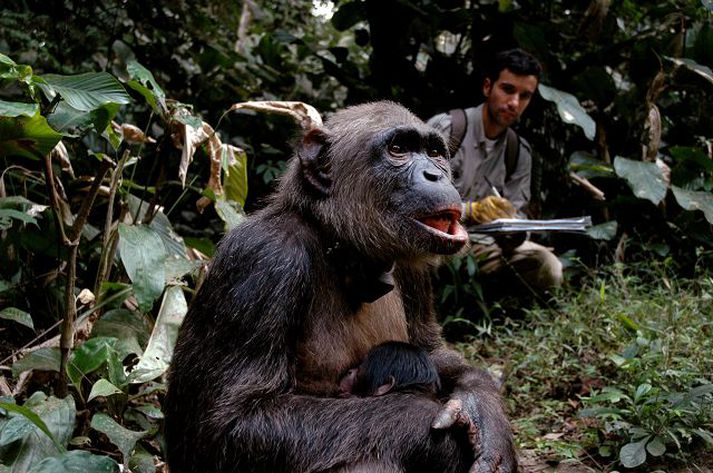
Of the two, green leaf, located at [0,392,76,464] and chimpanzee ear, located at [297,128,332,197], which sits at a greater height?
chimpanzee ear, located at [297,128,332,197]

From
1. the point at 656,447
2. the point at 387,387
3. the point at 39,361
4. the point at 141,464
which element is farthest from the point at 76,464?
the point at 656,447

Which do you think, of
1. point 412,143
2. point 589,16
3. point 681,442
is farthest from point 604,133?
point 412,143

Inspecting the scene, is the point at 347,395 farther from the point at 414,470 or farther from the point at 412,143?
the point at 412,143

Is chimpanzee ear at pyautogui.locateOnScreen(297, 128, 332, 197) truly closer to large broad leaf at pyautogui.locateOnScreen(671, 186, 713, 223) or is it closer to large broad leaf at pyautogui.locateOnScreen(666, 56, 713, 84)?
large broad leaf at pyautogui.locateOnScreen(671, 186, 713, 223)

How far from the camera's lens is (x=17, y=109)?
4.26m

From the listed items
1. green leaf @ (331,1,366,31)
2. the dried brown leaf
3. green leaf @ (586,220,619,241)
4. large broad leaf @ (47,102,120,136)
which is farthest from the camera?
green leaf @ (331,1,366,31)

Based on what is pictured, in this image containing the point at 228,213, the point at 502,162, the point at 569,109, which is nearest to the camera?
the point at 228,213

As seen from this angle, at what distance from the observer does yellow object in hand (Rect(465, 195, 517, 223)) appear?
823 cm

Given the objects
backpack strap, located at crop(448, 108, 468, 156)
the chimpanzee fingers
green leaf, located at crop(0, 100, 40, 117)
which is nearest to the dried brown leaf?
green leaf, located at crop(0, 100, 40, 117)

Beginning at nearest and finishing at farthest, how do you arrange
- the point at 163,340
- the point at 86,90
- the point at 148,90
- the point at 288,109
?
the point at 86,90, the point at 148,90, the point at 163,340, the point at 288,109

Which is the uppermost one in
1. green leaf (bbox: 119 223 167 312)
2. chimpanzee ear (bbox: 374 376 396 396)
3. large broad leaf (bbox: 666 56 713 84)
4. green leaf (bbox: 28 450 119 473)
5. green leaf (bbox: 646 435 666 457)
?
chimpanzee ear (bbox: 374 376 396 396)

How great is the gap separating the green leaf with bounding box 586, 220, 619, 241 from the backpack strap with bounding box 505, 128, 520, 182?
3.48 ft

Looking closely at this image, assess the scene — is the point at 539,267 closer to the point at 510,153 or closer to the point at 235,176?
the point at 510,153

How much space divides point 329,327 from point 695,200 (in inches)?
242
